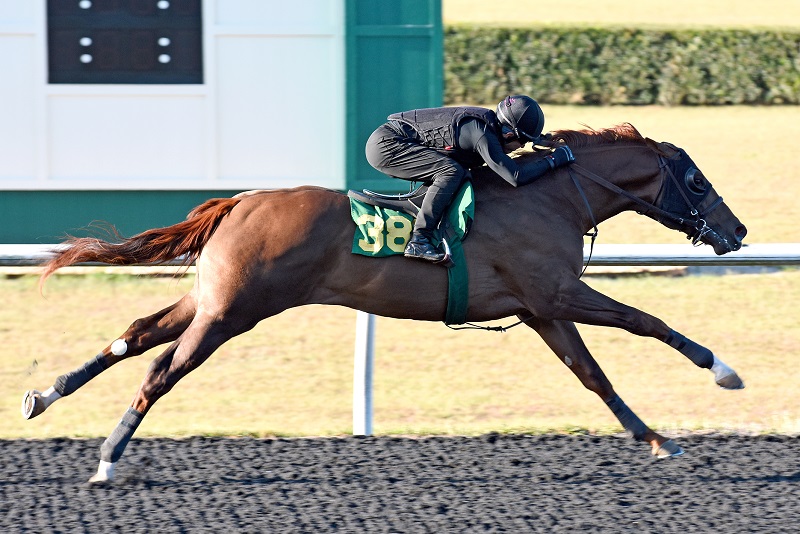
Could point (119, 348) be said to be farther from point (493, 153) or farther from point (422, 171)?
point (493, 153)

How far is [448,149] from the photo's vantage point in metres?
5.15

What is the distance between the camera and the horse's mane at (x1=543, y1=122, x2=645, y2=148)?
544 centimetres

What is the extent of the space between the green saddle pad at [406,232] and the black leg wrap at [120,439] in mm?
1137

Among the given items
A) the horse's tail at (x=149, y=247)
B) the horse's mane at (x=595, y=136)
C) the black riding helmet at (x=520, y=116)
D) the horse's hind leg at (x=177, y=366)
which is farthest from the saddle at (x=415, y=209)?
the horse's hind leg at (x=177, y=366)

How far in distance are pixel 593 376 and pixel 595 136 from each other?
1.08 metres

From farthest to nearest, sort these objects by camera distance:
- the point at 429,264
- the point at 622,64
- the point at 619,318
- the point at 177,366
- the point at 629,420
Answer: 1. the point at 622,64
2. the point at 629,420
3. the point at 619,318
4. the point at 429,264
5. the point at 177,366

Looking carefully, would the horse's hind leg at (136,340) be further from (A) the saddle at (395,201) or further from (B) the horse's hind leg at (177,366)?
(A) the saddle at (395,201)

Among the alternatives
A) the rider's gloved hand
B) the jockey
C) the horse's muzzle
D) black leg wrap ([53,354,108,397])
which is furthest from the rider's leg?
black leg wrap ([53,354,108,397])

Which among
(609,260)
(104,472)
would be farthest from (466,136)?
(104,472)

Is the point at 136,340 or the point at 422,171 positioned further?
the point at 136,340

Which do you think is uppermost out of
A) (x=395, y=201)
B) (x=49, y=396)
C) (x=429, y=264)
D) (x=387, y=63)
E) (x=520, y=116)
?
(x=387, y=63)

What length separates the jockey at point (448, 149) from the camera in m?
5.03

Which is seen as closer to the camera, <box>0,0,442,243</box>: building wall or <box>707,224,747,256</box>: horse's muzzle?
<box>707,224,747,256</box>: horse's muzzle

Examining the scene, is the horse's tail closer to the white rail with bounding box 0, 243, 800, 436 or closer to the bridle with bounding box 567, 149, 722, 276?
the white rail with bounding box 0, 243, 800, 436
